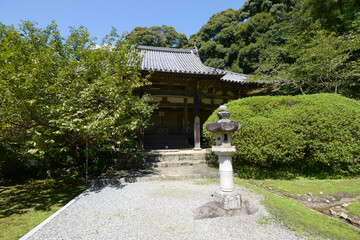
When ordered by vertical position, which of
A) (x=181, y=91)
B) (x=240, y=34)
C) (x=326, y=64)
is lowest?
(x=181, y=91)

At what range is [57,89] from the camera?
4.24 metres

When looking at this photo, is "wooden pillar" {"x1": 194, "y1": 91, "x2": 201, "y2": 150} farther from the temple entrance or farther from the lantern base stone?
the lantern base stone

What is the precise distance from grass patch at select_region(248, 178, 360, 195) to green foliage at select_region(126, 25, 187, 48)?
96.6 ft

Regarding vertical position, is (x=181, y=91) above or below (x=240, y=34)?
below

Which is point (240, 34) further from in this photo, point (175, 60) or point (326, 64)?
point (326, 64)

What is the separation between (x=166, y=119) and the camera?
1466 centimetres

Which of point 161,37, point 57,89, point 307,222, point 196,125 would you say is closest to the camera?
point 307,222

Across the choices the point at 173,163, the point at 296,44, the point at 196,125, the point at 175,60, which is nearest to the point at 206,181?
the point at 173,163

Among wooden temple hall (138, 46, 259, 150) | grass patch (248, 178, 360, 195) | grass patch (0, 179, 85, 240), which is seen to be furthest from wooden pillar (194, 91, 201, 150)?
grass patch (0, 179, 85, 240)

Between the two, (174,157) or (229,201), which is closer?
(229,201)

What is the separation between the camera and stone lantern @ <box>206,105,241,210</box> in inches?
138

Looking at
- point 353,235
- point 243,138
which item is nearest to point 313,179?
point 243,138

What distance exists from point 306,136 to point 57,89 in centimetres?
738

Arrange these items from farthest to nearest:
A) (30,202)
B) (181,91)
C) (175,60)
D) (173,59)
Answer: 1. (173,59)
2. (175,60)
3. (181,91)
4. (30,202)
